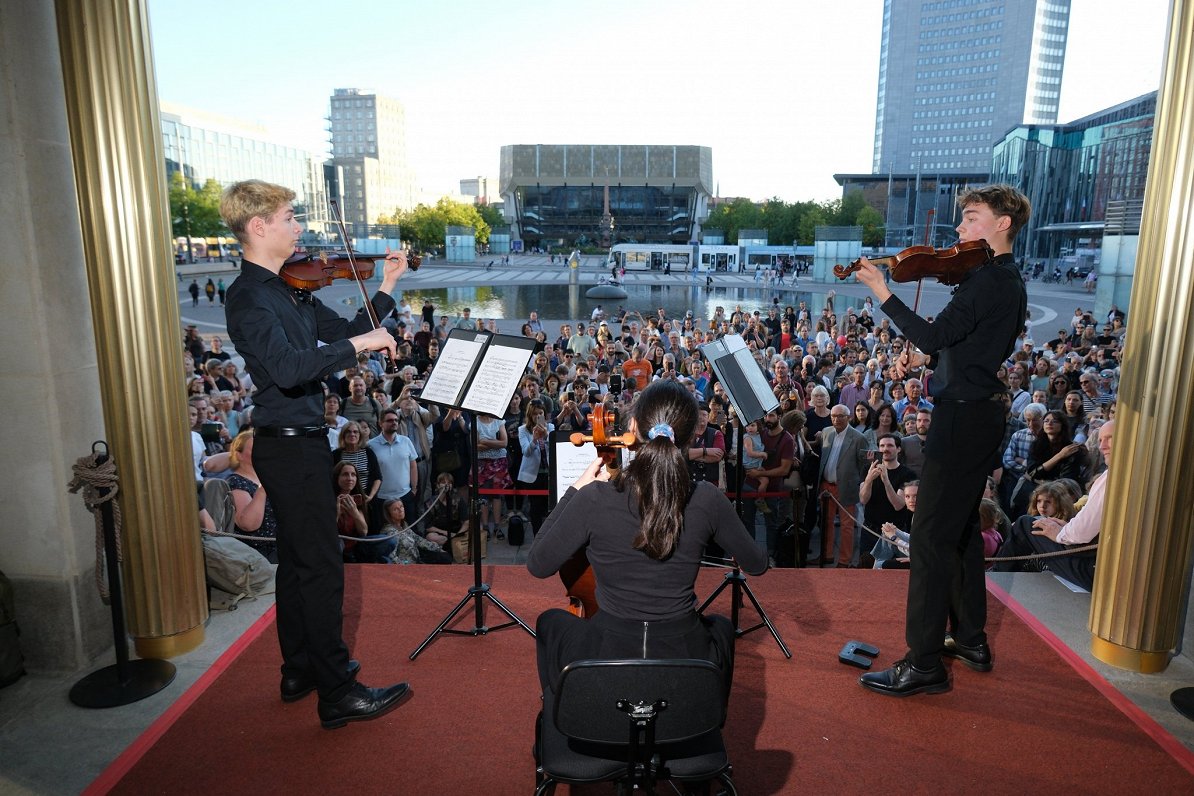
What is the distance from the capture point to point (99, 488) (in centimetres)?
322

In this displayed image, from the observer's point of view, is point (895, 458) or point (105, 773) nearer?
point (105, 773)

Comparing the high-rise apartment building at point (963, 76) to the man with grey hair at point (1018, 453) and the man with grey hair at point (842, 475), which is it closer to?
the man with grey hair at point (1018, 453)

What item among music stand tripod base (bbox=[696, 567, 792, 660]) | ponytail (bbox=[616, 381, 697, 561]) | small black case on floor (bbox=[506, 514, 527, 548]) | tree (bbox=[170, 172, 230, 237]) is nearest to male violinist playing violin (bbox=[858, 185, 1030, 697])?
music stand tripod base (bbox=[696, 567, 792, 660])

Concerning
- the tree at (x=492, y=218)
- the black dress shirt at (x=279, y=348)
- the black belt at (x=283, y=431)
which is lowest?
the black belt at (x=283, y=431)

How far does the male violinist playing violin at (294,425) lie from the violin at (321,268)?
0.07 meters

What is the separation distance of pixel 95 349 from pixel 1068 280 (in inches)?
2190

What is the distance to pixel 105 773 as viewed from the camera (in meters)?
2.74

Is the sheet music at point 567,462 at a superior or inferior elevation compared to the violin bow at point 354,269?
inferior

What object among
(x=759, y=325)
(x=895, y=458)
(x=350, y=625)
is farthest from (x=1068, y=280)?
(x=350, y=625)

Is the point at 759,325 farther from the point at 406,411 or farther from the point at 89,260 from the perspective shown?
the point at 89,260

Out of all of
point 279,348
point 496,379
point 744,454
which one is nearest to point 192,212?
point 744,454

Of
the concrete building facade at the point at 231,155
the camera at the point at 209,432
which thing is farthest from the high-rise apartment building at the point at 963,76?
the camera at the point at 209,432

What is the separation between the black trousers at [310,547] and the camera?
283 cm

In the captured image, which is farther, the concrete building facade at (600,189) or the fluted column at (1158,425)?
the concrete building facade at (600,189)
